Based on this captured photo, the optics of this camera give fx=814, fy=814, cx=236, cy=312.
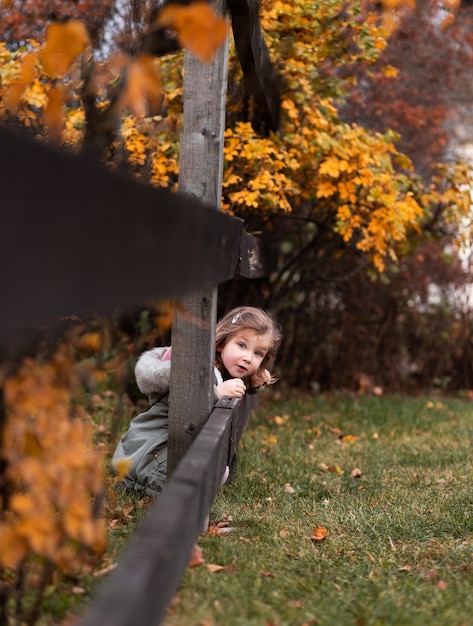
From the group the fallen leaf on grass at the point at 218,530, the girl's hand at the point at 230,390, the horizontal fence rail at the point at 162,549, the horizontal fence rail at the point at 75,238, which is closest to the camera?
the horizontal fence rail at the point at 75,238

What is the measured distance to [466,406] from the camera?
7.75 meters

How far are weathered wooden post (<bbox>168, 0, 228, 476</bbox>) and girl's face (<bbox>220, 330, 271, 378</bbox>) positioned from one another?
0.75m

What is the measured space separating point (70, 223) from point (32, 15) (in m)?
3.72

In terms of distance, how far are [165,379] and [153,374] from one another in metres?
0.06

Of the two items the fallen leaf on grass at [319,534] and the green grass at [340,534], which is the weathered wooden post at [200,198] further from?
the fallen leaf on grass at [319,534]

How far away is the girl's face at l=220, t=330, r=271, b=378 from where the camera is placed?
4.05 metres

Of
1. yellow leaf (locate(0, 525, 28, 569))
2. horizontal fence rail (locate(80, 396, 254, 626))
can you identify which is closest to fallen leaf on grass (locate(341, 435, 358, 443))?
horizontal fence rail (locate(80, 396, 254, 626))

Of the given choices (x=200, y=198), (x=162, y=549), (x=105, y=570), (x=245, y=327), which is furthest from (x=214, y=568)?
(x=245, y=327)

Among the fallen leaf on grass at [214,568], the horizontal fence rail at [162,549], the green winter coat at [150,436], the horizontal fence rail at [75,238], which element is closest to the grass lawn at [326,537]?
the fallen leaf on grass at [214,568]

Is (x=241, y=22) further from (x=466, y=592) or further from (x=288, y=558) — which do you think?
(x=466, y=592)

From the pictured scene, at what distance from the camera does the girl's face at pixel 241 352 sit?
405cm

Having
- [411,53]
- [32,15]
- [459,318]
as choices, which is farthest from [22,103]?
[411,53]

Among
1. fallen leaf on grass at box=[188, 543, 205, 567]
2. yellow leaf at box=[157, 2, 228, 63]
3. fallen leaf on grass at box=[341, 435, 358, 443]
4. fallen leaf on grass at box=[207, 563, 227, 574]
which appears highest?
yellow leaf at box=[157, 2, 228, 63]

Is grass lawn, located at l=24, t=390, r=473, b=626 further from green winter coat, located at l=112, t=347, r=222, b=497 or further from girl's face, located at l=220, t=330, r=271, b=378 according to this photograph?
girl's face, located at l=220, t=330, r=271, b=378
